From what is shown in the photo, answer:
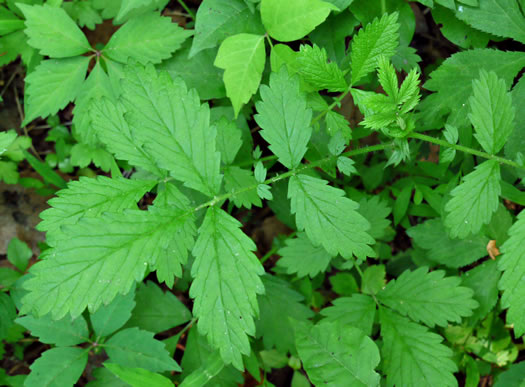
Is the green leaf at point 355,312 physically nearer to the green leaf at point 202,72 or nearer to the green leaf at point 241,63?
the green leaf at point 241,63

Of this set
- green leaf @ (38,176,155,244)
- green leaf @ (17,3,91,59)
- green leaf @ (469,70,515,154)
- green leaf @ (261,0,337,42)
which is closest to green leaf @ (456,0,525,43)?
green leaf @ (469,70,515,154)

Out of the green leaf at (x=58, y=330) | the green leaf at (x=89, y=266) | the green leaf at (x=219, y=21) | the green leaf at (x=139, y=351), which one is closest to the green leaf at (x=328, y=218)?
the green leaf at (x=89, y=266)

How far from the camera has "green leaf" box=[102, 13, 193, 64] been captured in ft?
6.87

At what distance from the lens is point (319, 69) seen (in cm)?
156

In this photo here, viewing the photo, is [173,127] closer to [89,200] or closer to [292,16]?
[89,200]

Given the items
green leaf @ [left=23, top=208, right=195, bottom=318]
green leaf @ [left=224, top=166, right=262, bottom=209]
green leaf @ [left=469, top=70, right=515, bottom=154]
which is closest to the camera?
green leaf @ [left=23, top=208, right=195, bottom=318]

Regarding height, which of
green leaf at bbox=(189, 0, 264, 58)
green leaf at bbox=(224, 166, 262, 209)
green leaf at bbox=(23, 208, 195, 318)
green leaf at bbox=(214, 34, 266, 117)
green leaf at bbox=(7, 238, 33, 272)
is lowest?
green leaf at bbox=(7, 238, 33, 272)

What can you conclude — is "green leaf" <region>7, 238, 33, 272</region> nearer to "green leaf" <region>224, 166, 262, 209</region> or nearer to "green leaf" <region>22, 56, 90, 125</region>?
"green leaf" <region>22, 56, 90, 125</region>

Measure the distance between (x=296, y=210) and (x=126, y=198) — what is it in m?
0.62

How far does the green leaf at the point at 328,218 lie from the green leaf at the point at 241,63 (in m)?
0.58

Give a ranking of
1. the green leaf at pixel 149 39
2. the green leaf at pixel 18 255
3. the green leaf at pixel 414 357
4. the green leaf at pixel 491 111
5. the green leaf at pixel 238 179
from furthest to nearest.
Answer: the green leaf at pixel 18 255 → the green leaf at pixel 149 39 → the green leaf at pixel 238 179 → the green leaf at pixel 414 357 → the green leaf at pixel 491 111

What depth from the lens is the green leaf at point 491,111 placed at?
1471 millimetres

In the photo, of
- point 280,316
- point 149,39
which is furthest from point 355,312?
point 149,39

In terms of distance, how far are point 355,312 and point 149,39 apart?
5.28 ft
